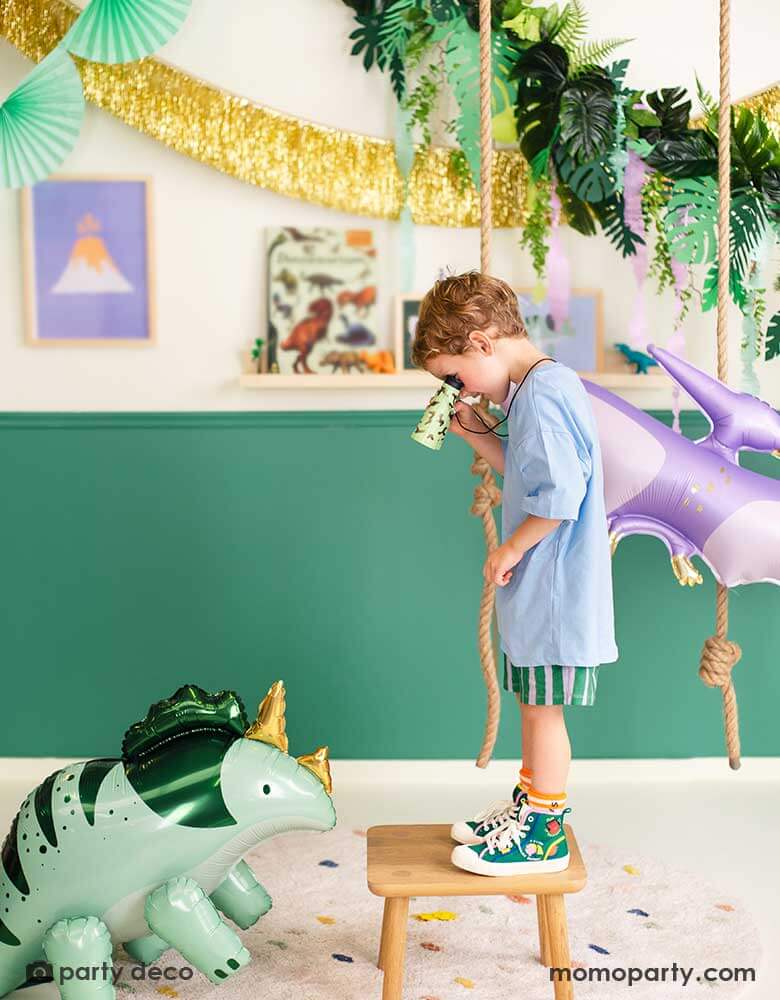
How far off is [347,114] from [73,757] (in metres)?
1.55

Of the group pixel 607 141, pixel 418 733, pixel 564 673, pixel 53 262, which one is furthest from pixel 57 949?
pixel 607 141

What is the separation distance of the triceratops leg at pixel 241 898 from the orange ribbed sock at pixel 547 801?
17.4 inches

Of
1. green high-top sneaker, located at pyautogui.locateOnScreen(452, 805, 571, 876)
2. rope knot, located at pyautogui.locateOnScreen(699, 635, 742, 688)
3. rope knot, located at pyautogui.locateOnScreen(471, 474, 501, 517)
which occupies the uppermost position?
rope knot, located at pyautogui.locateOnScreen(471, 474, 501, 517)

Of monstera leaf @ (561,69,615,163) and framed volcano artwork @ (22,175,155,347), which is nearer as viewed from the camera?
monstera leaf @ (561,69,615,163)

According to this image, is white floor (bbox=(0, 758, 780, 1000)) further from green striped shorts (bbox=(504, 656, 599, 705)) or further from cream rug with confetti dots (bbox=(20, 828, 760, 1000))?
green striped shorts (bbox=(504, 656, 599, 705))

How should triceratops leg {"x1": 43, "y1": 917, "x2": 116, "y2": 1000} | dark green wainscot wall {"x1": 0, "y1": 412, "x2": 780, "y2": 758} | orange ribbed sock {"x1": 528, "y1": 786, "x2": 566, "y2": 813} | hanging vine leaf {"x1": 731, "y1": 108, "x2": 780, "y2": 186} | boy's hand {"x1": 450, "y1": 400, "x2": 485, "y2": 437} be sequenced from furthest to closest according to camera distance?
dark green wainscot wall {"x1": 0, "y1": 412, "x2": 780, "y2": 758} → hanging vine leaf {"x1": 731, "y1": 108, "x2": 780, "y2": 186} → boy's hand {"x1": 450, "y1": 400, "x2": 485, "y2": 437} → orange ribbed sock {"x1": 528, "y1": 786, "x2": 566, "y2": 813} → triceratops leg {"x1": 43, "y1": 917, "x2": 116, "y2": 1000}

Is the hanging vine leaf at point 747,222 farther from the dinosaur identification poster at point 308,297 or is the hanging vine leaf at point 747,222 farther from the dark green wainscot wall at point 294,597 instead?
the dinosaur identification poster at point 308,297

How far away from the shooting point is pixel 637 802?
238 centimetres

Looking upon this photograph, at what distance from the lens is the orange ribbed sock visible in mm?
1584

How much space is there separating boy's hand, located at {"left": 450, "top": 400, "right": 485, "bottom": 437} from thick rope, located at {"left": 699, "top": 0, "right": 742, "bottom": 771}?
0.47 metres

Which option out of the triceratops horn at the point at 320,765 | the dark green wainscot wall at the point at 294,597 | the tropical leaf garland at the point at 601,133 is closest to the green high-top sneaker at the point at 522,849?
the triceratops horn at the point at 320,765

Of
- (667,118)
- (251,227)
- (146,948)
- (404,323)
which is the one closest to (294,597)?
(404,323)

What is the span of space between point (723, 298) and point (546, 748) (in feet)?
2.83

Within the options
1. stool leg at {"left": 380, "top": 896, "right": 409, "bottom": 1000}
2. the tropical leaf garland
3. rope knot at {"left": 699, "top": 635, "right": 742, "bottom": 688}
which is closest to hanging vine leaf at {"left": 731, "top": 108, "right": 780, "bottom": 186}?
the tropical leaf garland
